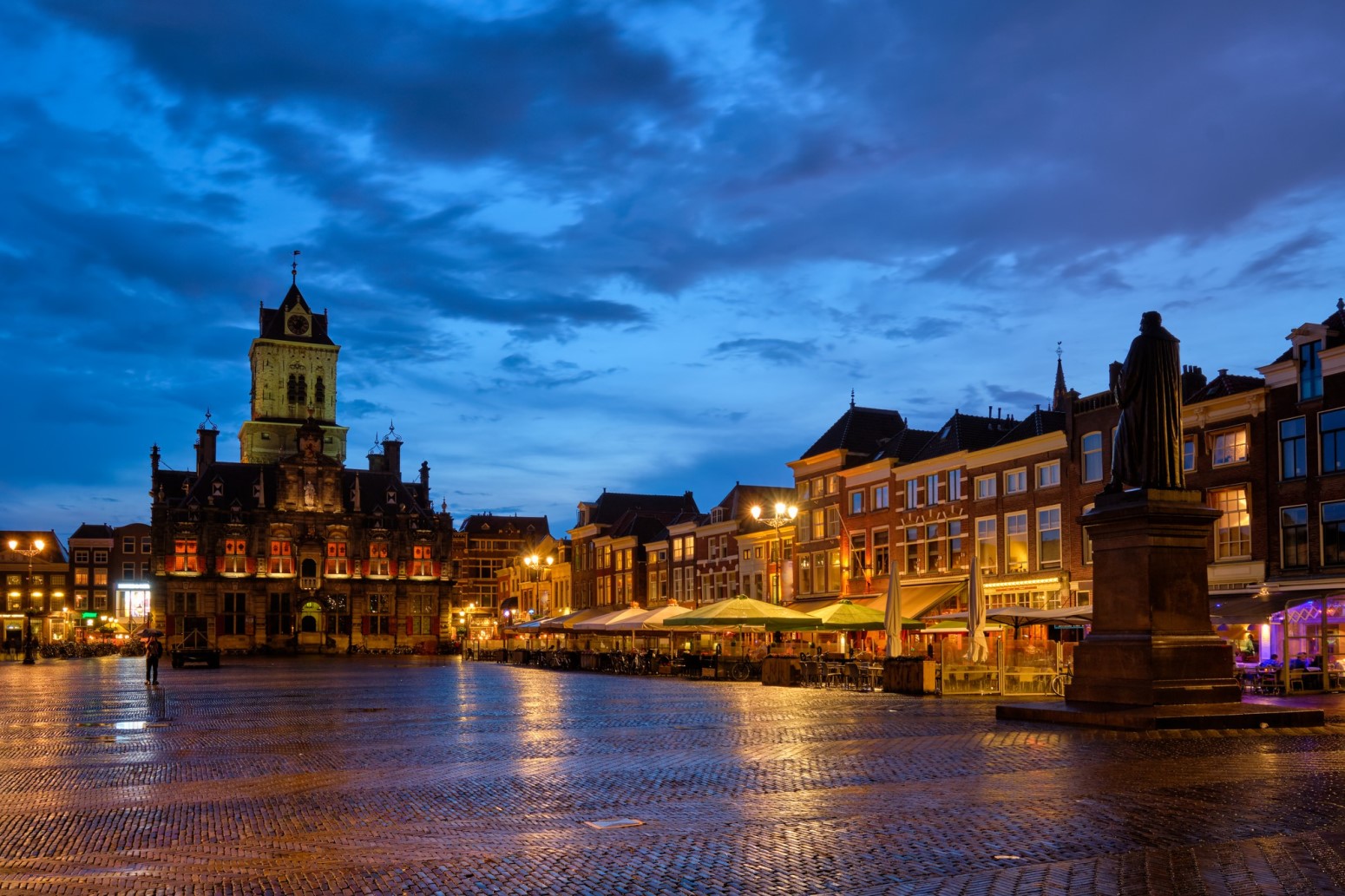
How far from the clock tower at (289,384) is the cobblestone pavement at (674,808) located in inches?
4007

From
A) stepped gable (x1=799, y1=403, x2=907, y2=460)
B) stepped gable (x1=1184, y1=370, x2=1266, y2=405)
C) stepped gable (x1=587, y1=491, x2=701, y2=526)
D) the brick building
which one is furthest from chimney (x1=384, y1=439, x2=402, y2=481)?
stepped gable (x1=1184, y1=370, x2=1266, y2=405)

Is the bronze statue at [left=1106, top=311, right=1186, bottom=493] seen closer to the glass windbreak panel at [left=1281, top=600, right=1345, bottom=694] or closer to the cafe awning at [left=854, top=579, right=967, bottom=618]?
the glass windbreak panel at [left=1281, top=600, right=1345, bottom=694]

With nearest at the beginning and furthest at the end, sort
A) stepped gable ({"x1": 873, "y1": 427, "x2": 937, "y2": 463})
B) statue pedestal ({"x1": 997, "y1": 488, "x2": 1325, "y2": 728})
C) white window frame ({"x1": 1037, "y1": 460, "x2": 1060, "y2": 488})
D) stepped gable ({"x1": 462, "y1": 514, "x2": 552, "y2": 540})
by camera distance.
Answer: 1. statue pedestal ({"x1": 997, "y1": 488, "x2": 1325, "y2": 728})
2. white window frame ({"x1": 1037, "y1": 460, "x2": 1060, "y2": 488})
3. stepped gable ({"x1": 873, "y1": 427, "x2": 937, "y2": 463})
4. stepped gable ({"x1": 462, "y1": 514, "x2": 552, "y2": 540})

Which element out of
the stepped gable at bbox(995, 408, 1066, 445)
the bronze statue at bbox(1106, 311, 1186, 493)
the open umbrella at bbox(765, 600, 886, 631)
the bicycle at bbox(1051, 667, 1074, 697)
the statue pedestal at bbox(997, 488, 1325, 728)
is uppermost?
the stepped gable at bbox(995, 408, 1066, 445)

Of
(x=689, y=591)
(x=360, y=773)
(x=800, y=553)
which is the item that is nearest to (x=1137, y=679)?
(x=360, y=773)

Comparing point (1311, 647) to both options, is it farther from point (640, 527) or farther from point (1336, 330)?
point (640, 527)

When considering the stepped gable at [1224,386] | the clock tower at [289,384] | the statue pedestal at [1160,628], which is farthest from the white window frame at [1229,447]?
the clock tower at [289,384]

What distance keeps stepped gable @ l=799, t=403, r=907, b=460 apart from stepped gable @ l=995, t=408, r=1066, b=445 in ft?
34.4

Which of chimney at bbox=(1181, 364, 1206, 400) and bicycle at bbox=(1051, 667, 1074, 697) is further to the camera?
chimney at bbox=(1181, 364, 1206, 400)

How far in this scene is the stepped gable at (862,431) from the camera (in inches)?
2265

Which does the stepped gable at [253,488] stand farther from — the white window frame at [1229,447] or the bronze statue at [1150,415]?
the bronze statue at [1150,415]

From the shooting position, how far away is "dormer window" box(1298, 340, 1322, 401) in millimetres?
34719

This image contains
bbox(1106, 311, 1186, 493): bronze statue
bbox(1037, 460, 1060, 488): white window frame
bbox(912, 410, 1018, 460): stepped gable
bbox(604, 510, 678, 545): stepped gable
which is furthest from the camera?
bbox(604, 510, 678, 545): stepped gable

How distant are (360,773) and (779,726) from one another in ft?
25.6
